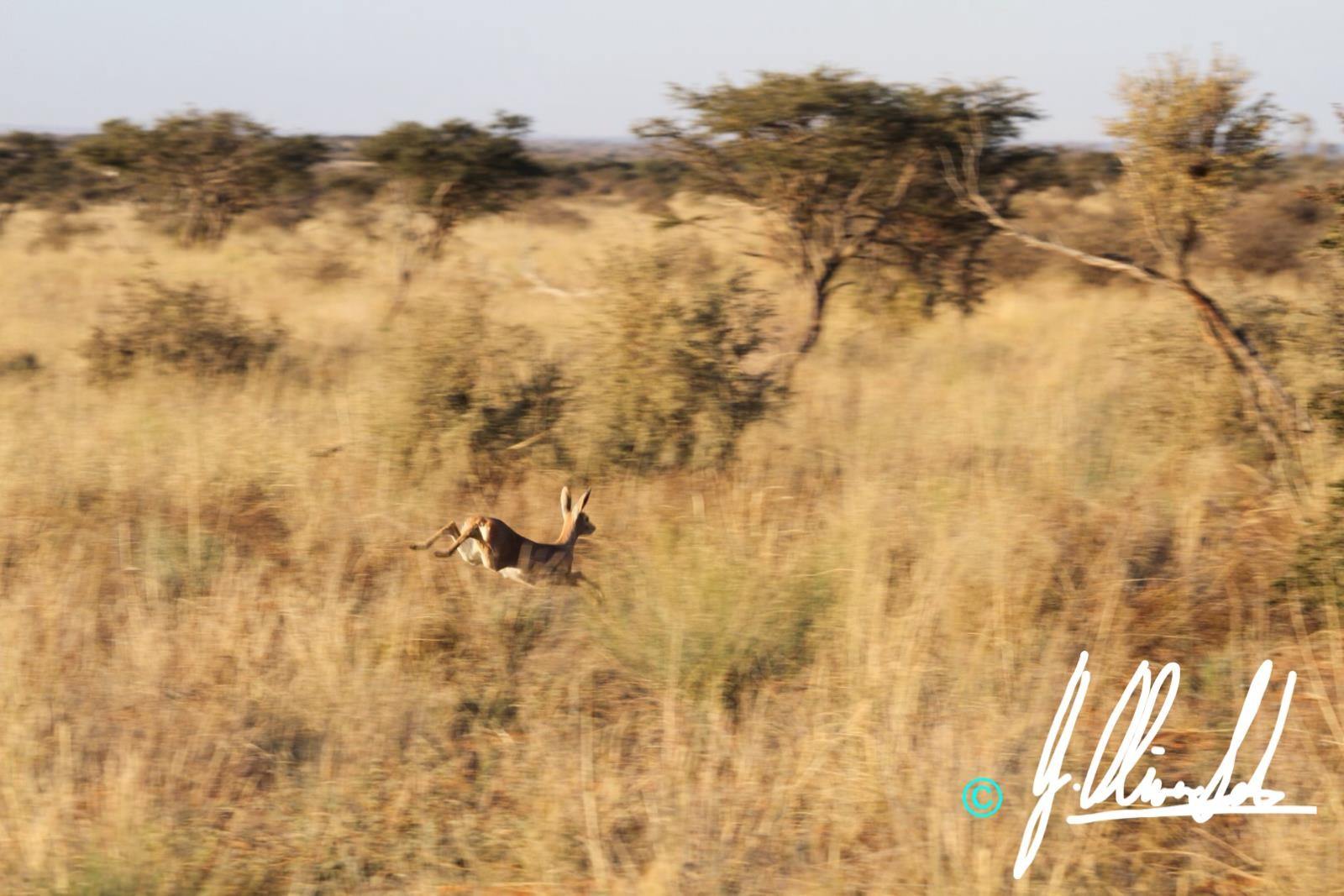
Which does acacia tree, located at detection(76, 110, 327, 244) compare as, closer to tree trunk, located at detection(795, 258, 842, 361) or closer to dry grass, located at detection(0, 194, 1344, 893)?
tree trunk, located at detection(795, 258, 842, 361)

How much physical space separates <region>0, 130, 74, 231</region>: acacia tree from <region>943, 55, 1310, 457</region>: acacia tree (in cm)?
2034

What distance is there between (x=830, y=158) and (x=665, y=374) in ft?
13.0

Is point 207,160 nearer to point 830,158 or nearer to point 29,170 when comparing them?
point 29,170

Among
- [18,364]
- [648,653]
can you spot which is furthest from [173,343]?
[648,653]

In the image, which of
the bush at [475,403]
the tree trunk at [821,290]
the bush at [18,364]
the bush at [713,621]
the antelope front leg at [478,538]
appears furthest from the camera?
the tree trunk at [821,290]

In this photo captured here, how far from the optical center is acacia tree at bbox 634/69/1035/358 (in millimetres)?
10297

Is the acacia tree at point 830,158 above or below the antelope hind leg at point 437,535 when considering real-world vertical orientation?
above

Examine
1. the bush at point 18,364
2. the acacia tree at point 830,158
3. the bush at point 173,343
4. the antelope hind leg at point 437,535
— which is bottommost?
the bush at point 18,364

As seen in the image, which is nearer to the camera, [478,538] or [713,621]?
[713,621]

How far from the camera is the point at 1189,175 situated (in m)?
6.09

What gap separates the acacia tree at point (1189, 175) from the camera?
5926 millimetres

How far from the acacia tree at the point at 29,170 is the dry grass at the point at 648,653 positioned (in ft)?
56.8

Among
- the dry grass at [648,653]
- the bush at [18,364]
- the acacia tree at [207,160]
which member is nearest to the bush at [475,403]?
the dry grass at [648,653]

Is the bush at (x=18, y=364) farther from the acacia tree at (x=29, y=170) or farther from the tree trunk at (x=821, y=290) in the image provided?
the acacia tree at (x=29, y=170)
